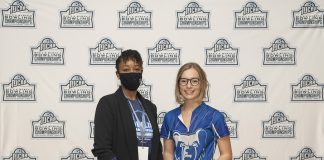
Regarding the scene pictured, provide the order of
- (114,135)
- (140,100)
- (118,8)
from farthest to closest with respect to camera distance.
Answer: (118,8), (140,100), (114,135)

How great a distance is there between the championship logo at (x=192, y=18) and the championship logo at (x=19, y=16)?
123cm

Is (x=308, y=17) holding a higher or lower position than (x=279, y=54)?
higher

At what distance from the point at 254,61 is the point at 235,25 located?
347mm

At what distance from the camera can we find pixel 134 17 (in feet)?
10.1

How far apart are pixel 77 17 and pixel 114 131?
149 centimetres

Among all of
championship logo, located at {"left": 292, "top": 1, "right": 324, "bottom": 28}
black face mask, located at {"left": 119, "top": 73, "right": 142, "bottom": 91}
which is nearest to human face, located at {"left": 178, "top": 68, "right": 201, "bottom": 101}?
black face mask, located at {"left": 119, "top": 73, "right": 142, "bottom": 91}

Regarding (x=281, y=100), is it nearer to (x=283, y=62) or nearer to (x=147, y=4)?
(x=283, y=62)

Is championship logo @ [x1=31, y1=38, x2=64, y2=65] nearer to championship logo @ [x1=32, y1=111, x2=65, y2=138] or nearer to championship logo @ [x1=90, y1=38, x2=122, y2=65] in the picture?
championship logo @ [x1=90, y1=38, x2=122, y2=65]

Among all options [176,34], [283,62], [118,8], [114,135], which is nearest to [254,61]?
[283,62]

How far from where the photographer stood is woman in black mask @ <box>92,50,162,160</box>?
1849mm

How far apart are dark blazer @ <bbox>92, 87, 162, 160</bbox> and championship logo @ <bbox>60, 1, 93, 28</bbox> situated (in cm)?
128

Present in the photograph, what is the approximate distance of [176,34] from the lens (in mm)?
3074

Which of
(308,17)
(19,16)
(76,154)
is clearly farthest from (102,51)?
(308,17)

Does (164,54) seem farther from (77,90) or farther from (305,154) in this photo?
(305,154)
